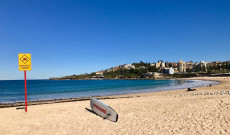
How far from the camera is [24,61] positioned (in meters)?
A: 11.3

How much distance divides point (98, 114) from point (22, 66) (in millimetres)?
6251

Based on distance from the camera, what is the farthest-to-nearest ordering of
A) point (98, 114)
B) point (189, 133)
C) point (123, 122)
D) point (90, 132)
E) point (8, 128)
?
1. point (98, 114)
2. point (123, 122)
3. point (8, 128)
4. point (90, 132)
5. point (189, 133)

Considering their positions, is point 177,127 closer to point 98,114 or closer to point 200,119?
point 200,119

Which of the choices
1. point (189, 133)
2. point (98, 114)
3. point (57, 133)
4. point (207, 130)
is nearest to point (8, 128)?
point (57, 133)

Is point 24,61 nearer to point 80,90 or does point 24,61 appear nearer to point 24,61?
point 24,61

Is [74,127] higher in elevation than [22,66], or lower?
lower

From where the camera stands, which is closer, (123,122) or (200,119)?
(200,119)

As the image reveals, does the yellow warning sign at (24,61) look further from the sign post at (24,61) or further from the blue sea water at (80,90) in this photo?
the blue sea water at (80,90)

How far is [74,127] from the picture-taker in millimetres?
8328

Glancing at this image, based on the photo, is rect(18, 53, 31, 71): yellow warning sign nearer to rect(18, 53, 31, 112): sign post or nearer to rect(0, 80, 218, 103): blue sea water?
rect(18, 53, 31, 112): sign post

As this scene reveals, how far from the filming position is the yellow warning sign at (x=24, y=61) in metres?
11.1

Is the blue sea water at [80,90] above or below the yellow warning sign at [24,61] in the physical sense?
below

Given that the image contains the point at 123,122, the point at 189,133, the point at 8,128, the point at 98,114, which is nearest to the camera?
the point at 189,133

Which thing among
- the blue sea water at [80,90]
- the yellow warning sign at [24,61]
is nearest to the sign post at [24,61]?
the yellow warning sign at [24,61]
